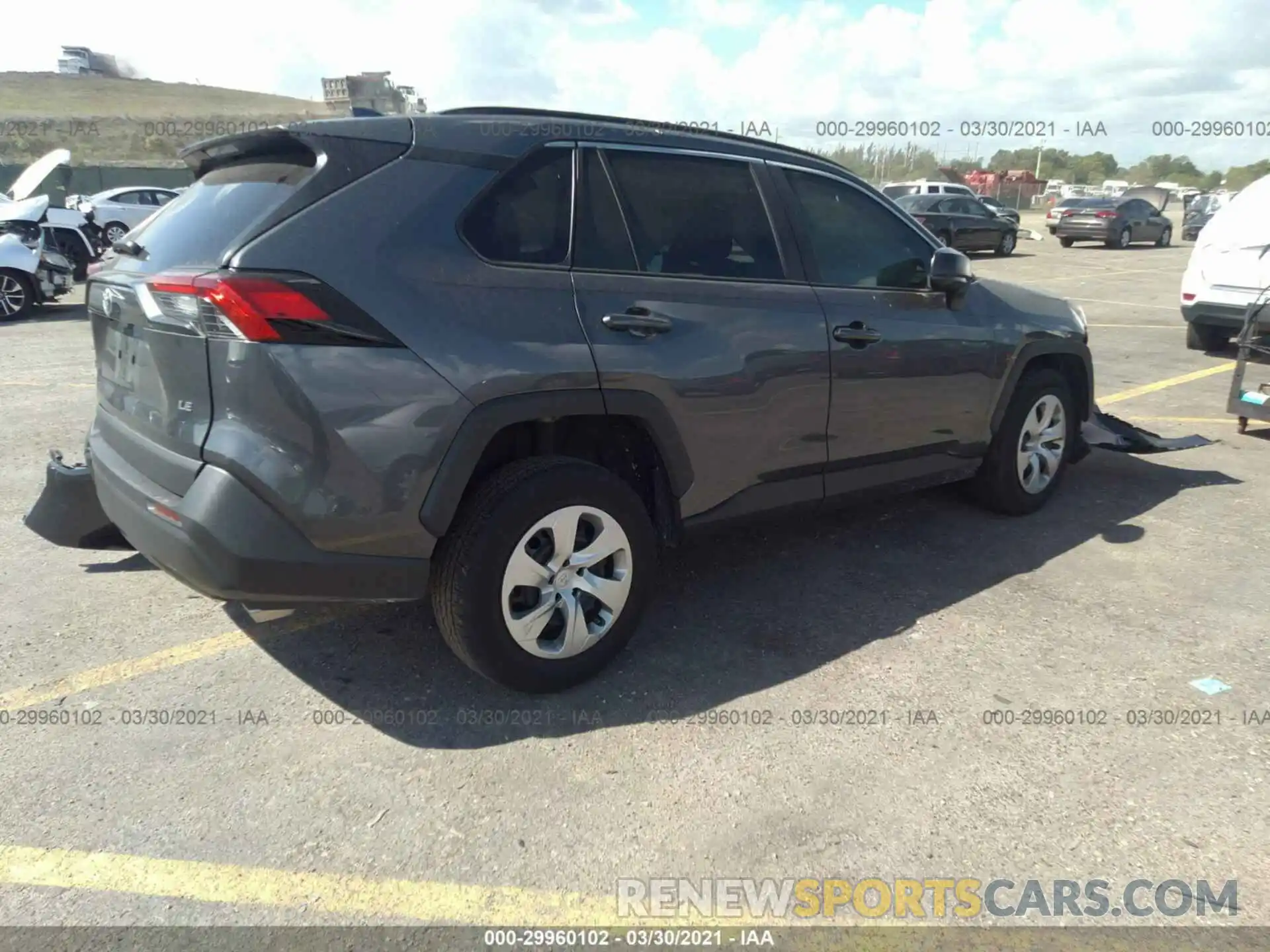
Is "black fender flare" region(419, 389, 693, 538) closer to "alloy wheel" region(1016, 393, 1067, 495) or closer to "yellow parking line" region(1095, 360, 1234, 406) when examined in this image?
"alloy wheel" region(1016, 393, 1067, 495)

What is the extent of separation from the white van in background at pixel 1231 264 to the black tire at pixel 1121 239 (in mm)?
19589

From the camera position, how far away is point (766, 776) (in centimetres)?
281

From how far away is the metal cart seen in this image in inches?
252

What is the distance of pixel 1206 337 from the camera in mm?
10195

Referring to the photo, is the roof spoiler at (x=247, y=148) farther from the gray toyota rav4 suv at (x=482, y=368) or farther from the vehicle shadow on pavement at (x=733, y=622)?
→ the vehicle shadow on pavement at (x=733, y=622)

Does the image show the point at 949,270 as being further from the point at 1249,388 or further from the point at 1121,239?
the point at 1121,239

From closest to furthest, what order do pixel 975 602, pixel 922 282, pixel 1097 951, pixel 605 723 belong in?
1. pixel 1097 951
2. pixel 605 723
3. pixel 975 602
4. pixel 922 282

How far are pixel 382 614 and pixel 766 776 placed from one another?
1793 mm

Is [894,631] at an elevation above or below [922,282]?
below

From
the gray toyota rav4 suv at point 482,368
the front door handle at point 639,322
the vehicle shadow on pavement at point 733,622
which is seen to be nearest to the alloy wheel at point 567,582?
the gray toyota rav4 suv at point 482,368

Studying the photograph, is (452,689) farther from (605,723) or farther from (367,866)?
(367,866)

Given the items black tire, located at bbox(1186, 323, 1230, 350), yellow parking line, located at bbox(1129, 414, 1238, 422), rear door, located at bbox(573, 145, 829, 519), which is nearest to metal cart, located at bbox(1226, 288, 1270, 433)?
yellow parking line, located at bbox(1129, 414, 1238, 422)

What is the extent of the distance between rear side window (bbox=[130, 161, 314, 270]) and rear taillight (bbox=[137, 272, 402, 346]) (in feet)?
0.42

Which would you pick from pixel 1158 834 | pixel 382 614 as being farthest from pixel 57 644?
pixel 1158 834
